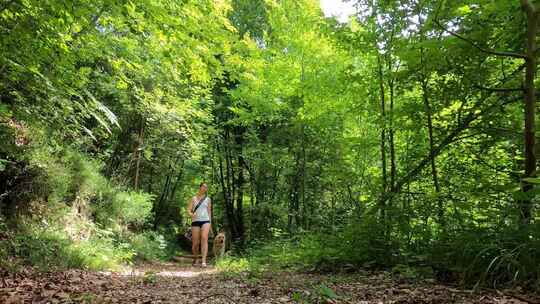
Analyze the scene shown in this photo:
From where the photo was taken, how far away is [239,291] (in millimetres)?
3670

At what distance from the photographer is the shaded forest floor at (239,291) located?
2.91 metres

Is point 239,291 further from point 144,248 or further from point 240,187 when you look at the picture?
point 240,187

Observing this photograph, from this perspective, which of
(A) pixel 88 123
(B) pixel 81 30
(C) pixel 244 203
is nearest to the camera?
(B) pixel 81 30

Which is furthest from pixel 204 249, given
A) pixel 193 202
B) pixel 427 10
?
pixel 427 10

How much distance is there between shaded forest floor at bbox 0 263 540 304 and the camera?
2.91m

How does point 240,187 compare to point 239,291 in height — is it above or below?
above

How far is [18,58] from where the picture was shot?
4.30 metres

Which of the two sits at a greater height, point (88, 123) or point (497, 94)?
point (88, 123)

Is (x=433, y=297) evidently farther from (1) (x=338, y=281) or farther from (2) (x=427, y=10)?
(2) (x=427, y=10)

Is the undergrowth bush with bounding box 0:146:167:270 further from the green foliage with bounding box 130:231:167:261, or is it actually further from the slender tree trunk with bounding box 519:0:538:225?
the slender tree trunk with bounding box 519:0:538:225

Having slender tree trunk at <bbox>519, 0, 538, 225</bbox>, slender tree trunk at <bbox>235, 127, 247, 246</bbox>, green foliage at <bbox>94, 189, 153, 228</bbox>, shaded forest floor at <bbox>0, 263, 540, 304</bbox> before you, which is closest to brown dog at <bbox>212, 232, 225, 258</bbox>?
green foliage at <bbox>94, 189, 153, 228</bbox>

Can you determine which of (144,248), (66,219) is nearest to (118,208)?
(144,248)

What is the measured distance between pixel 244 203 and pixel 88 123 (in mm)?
8651

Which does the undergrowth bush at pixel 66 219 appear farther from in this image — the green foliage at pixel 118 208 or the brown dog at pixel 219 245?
the brown dog at pixel 219 245
